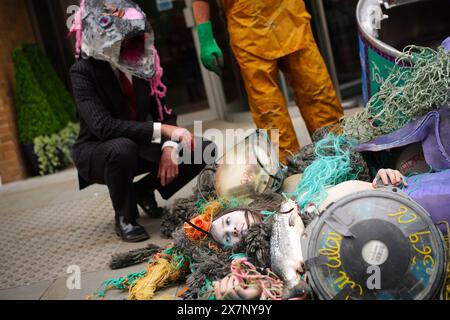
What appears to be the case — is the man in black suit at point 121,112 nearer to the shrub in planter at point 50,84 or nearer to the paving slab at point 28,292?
the paving slab at point 28,292

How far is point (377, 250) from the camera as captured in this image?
5.82ft

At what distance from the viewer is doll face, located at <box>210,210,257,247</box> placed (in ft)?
7.64

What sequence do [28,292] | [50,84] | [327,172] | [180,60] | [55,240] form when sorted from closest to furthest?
[327,172] → [28,292] → [55,240] → [50,84] → [180,60]

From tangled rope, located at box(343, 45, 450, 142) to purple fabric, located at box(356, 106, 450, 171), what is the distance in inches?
2.3

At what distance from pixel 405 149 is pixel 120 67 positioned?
149 centimetres

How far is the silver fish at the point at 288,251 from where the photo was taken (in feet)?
6.40

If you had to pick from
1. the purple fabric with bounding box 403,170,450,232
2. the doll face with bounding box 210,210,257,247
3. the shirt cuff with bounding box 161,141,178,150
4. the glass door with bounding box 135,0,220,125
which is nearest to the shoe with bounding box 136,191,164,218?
the shirt cuff with bounding box 161,141,178,150

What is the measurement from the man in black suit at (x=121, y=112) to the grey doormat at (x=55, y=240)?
212mm

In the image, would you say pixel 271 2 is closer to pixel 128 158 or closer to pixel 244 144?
pixel 244 144

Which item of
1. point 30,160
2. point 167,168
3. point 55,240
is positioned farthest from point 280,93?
Answer: point 30,160

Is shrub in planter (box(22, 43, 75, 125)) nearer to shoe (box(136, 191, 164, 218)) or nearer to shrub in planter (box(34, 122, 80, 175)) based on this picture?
shrub in planter (box(34, 122, 80, 175))

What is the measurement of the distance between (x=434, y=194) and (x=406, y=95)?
0.52 m

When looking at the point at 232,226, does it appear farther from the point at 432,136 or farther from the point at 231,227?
the point at 432,136

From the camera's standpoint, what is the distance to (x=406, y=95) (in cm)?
243
